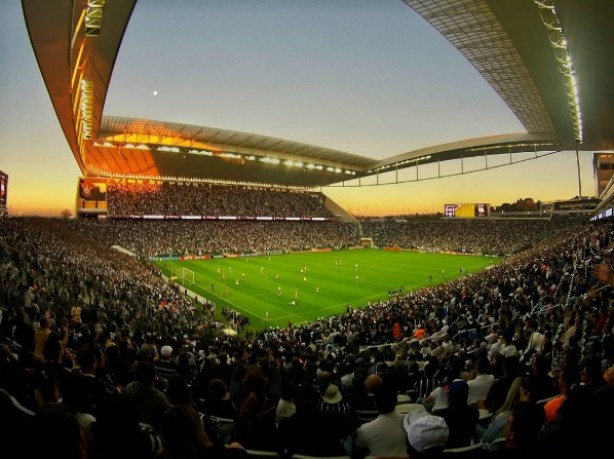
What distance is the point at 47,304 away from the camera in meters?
11.9

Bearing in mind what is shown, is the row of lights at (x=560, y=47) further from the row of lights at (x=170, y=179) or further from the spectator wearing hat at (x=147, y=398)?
the row of lights at (x=170, y=179)

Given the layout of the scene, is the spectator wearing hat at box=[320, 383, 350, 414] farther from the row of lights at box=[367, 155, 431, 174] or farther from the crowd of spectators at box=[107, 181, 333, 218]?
the crowd of spectators at box=[107, 181, 333, 218]

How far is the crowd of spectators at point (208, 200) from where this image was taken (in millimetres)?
68125

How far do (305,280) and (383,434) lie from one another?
36.4 m

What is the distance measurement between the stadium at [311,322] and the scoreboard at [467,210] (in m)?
23.3

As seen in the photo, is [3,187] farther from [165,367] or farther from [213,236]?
[165,367]

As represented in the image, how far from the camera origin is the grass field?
2903 centimetres

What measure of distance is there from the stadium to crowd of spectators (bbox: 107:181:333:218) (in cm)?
765

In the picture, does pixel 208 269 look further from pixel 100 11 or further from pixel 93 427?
pixel 93 427

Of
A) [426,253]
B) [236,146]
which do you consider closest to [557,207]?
[426,253]

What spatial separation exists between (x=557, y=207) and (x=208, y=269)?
65.5 meters

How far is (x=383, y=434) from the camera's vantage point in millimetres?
3146

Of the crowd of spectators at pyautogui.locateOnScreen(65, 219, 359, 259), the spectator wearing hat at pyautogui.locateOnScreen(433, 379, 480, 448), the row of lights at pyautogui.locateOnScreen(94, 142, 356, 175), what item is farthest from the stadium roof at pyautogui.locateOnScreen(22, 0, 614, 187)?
the crowd of spectators at pyautogui.locateOnScreen(65, 219, 359, 259)

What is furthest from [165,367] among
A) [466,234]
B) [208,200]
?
[466,234]
